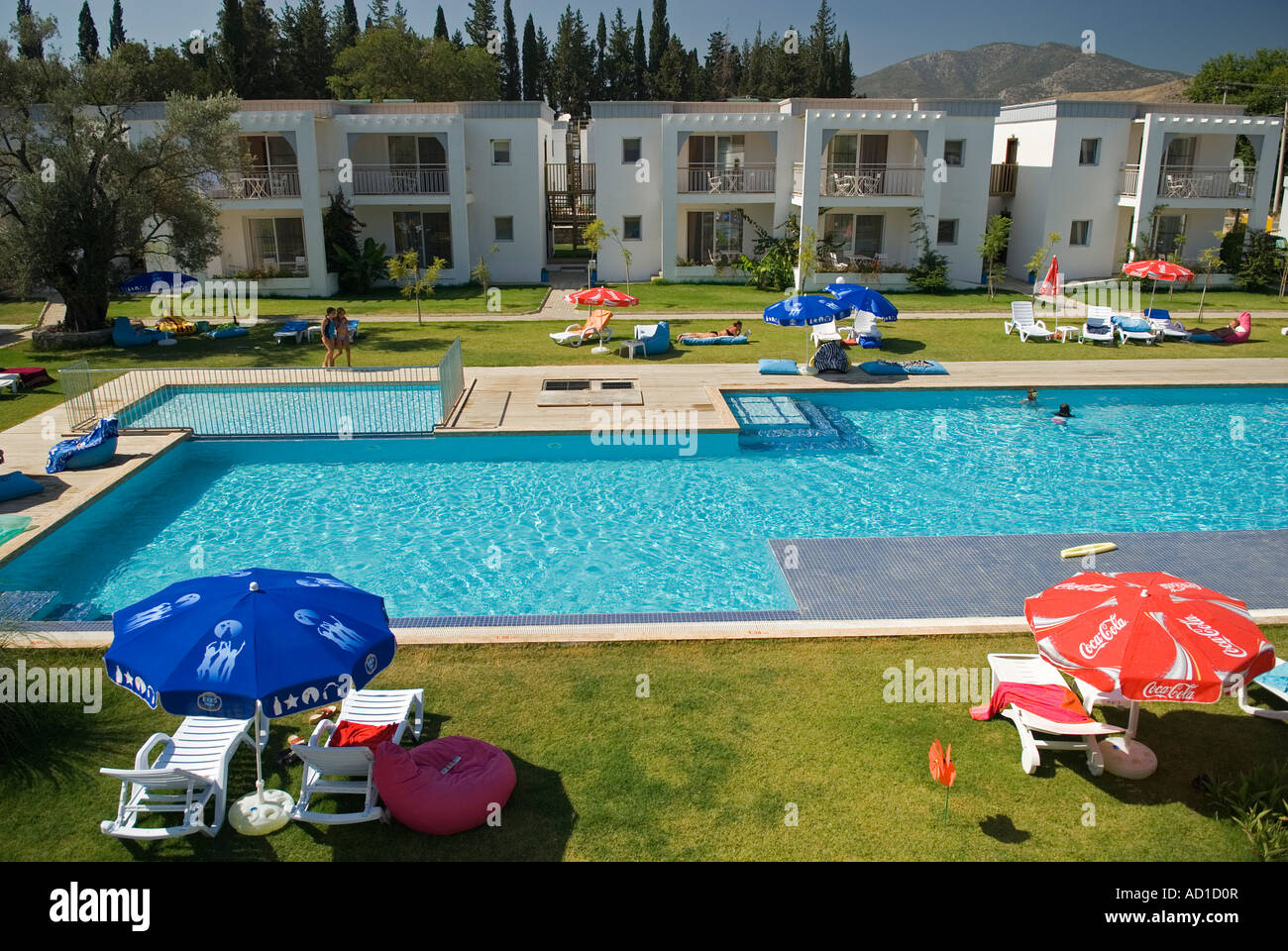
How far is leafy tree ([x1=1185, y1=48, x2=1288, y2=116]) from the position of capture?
49.0 m

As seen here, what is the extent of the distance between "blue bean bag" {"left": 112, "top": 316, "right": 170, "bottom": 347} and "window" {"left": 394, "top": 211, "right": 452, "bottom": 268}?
38.7 ft

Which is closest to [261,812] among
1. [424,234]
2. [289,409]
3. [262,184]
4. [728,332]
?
[289,409]

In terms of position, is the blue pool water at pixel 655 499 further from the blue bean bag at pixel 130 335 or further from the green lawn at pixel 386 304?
the green lawn at pixel 386 304

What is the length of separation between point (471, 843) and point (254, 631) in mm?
2014

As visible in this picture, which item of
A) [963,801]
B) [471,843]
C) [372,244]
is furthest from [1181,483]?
[372,244]

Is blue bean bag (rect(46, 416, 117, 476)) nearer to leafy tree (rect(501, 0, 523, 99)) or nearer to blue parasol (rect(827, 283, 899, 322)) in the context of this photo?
blue parasol (rect(827, 283, 899, 322))

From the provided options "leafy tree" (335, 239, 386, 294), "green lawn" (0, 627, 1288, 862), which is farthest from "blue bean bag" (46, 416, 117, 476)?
"leafy tree" (335, 239, 386, 294)

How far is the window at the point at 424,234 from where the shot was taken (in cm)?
3309

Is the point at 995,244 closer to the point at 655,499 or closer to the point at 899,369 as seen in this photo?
the point at 899,369

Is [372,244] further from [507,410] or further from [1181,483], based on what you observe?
[1181,483]

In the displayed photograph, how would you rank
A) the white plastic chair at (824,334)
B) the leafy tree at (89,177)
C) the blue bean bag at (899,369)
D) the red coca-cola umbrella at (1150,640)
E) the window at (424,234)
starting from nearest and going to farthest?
the red coca-cola umbrella at (1150,640), the blue bean bag at (899,369), the leafy tree at (89,177), the white plastic chair at (824,334), the window at (424,234)

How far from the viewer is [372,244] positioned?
3142 cm

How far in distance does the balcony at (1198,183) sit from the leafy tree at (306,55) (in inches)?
1823

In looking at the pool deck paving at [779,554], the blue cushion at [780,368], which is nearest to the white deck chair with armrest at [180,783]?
the pool deck paving at [779,554]
